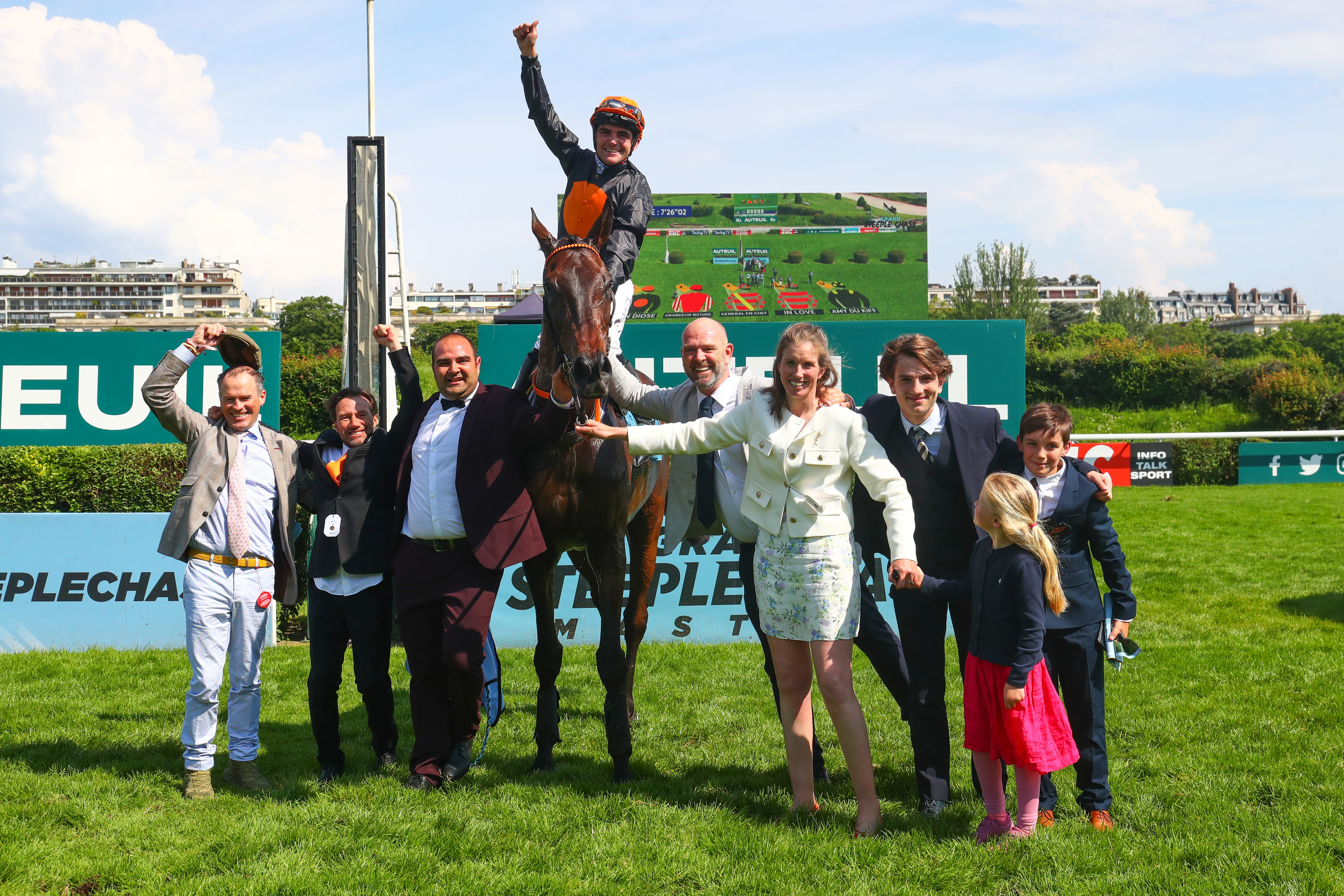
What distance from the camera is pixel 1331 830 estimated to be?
358cm

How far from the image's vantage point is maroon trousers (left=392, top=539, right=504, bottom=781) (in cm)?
409

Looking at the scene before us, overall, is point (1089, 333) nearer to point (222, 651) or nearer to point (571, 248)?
point (571, 248)

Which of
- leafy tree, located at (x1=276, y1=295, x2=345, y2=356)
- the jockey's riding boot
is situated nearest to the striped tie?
the jockey's riding boot

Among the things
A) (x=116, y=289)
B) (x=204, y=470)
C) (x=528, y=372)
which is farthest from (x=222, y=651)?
(x=116, y=289)

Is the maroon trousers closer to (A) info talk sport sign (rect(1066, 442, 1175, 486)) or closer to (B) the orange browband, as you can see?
(B) the orange browband

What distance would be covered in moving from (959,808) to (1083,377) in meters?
31.3

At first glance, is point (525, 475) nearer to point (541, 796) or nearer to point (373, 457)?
point (373, 457)

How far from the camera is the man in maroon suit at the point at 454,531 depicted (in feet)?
13.3

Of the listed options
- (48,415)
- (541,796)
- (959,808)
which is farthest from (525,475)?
(48,415)

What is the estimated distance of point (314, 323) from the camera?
5872 cm

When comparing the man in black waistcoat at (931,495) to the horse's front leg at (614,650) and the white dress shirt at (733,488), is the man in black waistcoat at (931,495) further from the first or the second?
the horse's front leg at (614,650)

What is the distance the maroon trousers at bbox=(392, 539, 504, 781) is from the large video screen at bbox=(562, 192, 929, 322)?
27000 millimetres

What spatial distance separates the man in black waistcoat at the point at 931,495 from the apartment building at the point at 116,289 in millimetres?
159309

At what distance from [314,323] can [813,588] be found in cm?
6040
